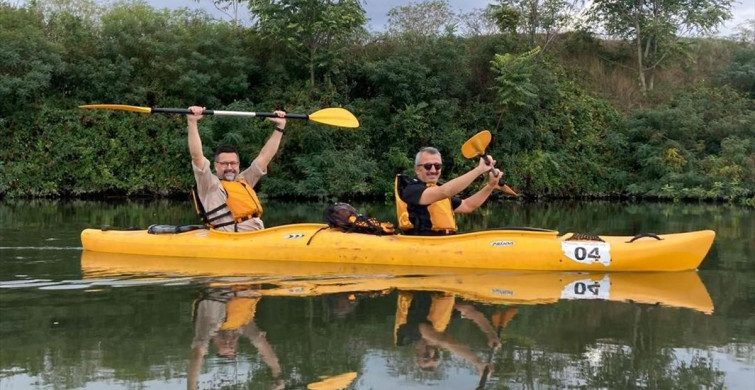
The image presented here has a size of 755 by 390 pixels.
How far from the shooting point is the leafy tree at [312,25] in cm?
1703

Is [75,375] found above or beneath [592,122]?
beneath

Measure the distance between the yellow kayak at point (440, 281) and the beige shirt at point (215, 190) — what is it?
1.57 ft

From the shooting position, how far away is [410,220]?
20.6 ft

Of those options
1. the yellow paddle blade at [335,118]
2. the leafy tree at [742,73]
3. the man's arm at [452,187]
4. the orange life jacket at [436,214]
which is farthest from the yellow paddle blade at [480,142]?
the leafy tree at [742,73]

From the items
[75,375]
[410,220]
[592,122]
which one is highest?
[592,122]

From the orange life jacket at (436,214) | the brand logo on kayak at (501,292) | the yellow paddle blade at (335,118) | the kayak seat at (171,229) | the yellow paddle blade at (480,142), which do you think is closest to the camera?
the brand logo on kayak at (501,292)

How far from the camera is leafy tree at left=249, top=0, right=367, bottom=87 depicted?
55.9 ft

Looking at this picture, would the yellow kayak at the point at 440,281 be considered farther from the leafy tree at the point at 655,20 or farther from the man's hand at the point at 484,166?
the leafy tree at the point at 655,20

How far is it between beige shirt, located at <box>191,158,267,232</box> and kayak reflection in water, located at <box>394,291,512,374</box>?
6.97ft

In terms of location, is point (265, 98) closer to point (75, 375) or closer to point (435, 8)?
point (435, 8)

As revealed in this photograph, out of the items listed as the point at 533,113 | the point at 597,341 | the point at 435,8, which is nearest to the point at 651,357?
the point at 597,341

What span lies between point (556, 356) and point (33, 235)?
6.66 m

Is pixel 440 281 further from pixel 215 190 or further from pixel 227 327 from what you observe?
pixel 215 190

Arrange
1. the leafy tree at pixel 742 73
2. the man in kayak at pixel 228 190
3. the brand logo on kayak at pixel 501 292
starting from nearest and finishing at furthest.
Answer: the brand logo on kayak at pixel 501 292 < the man in kayak at pixel 228 190 < the leafy tree at pixel 742 73
